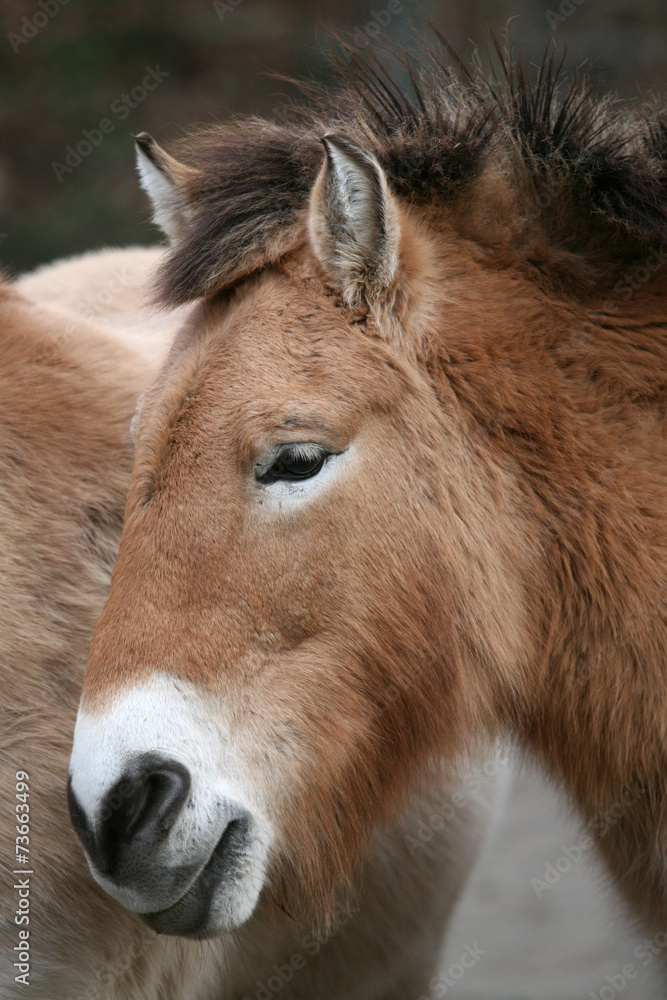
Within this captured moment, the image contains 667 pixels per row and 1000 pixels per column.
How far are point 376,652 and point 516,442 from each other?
0.71 m

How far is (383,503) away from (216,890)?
106cm

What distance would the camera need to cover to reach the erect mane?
102 inches

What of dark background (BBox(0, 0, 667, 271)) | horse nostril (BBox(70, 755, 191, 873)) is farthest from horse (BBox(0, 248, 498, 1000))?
dark background (BBox(0, 0, 667, 271))

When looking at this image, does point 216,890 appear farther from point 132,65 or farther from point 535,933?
point 132,65

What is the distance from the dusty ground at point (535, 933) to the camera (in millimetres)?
4555

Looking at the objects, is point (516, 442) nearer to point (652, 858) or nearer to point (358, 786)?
point (358, 786)

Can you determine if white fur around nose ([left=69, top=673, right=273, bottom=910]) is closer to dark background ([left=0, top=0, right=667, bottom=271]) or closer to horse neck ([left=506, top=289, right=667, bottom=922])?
horse neck ([left=506, top=289, right=667, bottom=922])

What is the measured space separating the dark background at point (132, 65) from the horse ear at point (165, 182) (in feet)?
29.8

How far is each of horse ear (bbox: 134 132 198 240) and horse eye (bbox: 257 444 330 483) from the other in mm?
1024

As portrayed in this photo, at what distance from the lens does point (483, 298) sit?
260 cm

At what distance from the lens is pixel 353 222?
238 centimetres

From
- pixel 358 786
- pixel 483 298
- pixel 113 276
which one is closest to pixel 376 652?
pixel 358 786

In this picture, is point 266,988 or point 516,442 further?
point 266,988

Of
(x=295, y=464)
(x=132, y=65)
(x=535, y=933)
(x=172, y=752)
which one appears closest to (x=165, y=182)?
(x=295, y=464)
